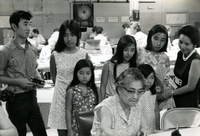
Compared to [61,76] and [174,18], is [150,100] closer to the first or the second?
[61,76]

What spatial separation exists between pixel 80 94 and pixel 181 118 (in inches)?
35.4

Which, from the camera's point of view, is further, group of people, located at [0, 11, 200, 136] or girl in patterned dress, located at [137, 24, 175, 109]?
girl in patterned dress, located at [137, 24, 175, 109]

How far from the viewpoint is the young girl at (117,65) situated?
3.35 metres

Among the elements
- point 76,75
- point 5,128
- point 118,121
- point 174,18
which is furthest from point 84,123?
point 174,18

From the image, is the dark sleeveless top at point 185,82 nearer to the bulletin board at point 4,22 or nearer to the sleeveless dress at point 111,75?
the sleeveless dress at point 111,75

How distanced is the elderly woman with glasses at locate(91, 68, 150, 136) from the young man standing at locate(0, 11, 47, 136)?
103 cm

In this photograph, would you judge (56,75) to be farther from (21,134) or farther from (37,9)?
(37,9)

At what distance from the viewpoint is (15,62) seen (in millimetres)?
3172

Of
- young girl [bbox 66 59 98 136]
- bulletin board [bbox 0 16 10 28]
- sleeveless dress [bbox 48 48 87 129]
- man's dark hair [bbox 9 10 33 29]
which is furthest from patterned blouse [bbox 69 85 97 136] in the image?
bulletin board [bbox 0 16 10 28]

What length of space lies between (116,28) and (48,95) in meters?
10.2

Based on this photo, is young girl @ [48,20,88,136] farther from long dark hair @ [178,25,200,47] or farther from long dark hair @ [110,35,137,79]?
long dark hair @ [178,25,200,47]

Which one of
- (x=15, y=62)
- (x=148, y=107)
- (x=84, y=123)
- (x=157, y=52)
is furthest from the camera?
(x=157, y=52)

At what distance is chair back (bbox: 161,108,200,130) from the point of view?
2.88 m

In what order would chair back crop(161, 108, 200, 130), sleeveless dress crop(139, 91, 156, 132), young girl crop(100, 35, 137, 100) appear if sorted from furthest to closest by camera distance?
young girl crop(100, 35, 137, 100), sleeveless dress crop(139, 91, 156, 132), chair back crop(161, 108, 200, 130)
